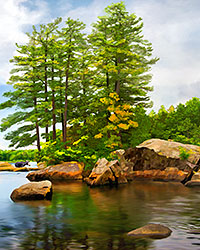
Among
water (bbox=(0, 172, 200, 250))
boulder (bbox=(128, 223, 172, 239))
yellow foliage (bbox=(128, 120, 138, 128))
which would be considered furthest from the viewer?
yellow foliage (bbox=(128, 120, 138, 128))

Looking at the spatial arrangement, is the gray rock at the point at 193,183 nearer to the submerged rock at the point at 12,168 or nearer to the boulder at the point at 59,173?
the boulder at the point at 59,173

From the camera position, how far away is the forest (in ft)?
105

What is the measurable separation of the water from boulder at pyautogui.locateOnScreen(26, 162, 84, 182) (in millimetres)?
10251

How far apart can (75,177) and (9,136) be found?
1320 cm

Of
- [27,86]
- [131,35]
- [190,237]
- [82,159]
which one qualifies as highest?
[131,35]

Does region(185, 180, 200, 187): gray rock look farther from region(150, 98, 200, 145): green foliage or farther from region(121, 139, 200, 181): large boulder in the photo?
region(150, 98, 200, 145): green foliage

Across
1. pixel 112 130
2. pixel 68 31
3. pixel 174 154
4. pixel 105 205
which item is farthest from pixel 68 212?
pixel 68 31

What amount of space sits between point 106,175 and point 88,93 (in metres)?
16.7

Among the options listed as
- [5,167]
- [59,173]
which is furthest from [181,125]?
[5,167]

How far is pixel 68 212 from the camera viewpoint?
12.3m

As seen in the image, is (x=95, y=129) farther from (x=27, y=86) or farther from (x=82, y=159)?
(x=27, y=86)

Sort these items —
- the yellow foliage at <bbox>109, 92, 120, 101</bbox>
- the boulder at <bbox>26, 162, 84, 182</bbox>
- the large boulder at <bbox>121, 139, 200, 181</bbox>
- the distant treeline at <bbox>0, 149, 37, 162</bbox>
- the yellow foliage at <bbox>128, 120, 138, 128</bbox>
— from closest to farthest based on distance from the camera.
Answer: the large boulder at <bbox>121, 139, 200, 181</bbox> → the boulder at <bbox>26, 162, 84, 182</bbox> → the yellow foliage at <bbox>128, 120, 138, 128</bbox> → the yellow foliage at <bbox>109, 92, 120, 101</bbox> → the distant treeline at <bbox>0, 149, 37, 162</bbox>

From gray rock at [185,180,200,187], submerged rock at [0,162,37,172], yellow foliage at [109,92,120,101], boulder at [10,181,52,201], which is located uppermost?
yellow foliage at [109,92,120,101]

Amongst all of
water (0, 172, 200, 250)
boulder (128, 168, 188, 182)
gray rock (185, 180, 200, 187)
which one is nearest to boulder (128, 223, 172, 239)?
water (0, 172, 200, 250)
